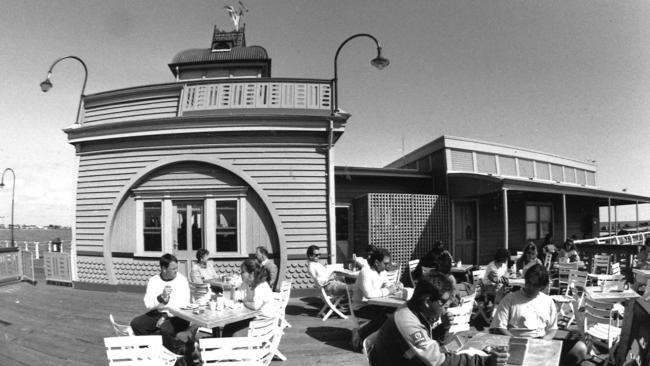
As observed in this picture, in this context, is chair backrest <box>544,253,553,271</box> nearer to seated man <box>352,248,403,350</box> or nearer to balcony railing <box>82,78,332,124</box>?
seated man <box>352,248,403,350</box>

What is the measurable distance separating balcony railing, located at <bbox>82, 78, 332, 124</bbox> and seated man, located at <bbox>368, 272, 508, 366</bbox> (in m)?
7.72

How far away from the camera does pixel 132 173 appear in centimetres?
991

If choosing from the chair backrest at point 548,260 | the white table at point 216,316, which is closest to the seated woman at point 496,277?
the white table at point 216,316

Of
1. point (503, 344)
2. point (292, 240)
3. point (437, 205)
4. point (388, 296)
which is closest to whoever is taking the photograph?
point (503, 344)

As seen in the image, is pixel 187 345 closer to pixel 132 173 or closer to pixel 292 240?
pixel 292 240

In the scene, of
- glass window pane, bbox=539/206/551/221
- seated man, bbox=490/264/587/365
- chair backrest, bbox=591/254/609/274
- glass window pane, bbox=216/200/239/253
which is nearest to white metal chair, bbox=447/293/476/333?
seated man, bbox=490/264/587/365

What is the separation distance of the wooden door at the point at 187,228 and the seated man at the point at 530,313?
7533 millimetres

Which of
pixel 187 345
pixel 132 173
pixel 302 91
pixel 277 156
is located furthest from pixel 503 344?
pixel 132 173

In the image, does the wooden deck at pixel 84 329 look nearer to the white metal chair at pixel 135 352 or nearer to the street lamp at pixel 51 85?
the white metal chair at pixel 135 352

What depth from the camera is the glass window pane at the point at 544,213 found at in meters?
14.8

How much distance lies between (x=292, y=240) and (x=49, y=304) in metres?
5.72

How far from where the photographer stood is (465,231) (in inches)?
498

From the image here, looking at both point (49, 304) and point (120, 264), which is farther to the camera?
point (120, 264)

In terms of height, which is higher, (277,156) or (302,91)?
(302,91)
